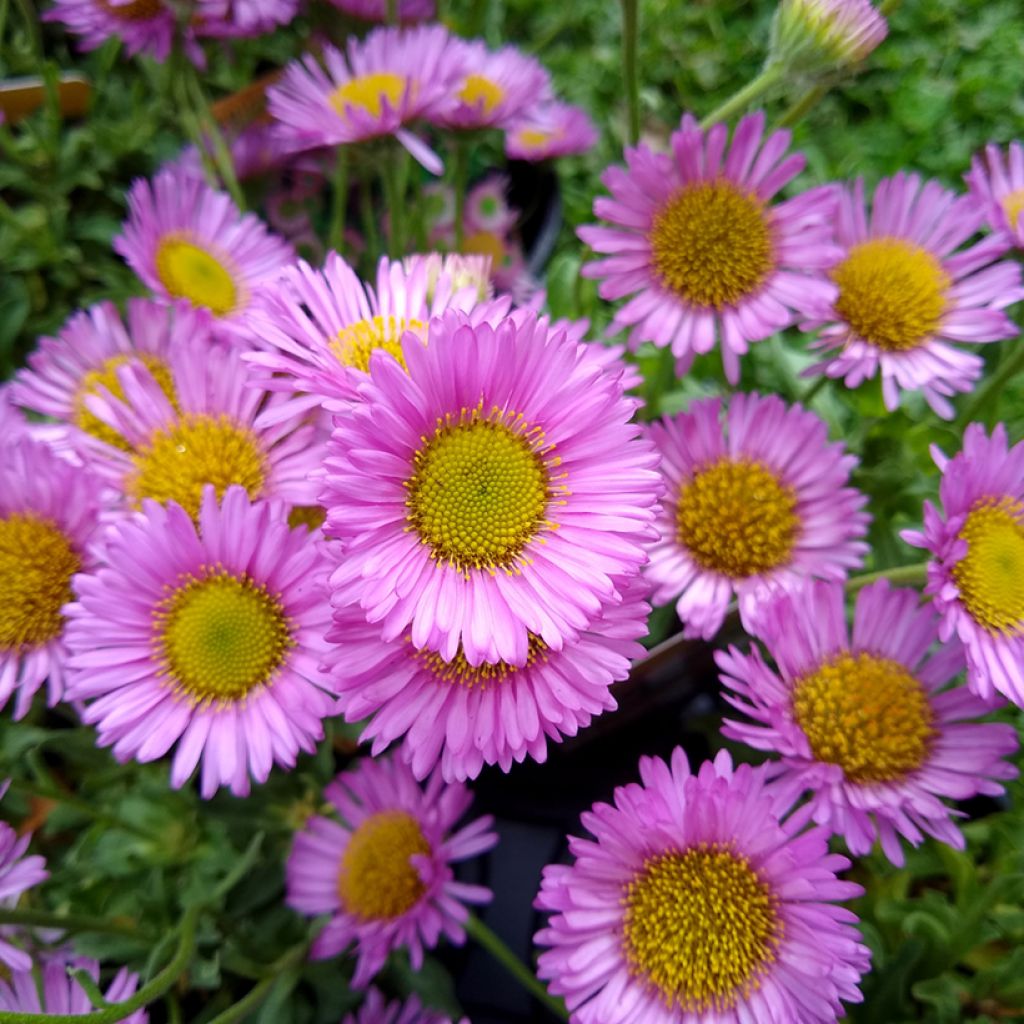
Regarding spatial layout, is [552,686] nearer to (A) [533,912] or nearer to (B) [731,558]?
(B) [731,558]

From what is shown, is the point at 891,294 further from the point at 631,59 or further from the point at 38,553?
the point at 38,553

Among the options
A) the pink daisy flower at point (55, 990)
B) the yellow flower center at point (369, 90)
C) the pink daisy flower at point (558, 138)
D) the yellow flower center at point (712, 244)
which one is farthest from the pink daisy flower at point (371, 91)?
the pink daisy flower at point (55, 990)

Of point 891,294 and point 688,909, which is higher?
point 891,294

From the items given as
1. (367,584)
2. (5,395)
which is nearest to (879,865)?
(367,584)

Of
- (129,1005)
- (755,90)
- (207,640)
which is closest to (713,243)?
(755,90)

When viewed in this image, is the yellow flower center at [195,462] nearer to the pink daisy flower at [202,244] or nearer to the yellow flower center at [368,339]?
the yellow flower center at [368,339]

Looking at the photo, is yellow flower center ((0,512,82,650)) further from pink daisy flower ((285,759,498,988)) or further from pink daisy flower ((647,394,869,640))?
pink daisy flower ((647,394,869,640))

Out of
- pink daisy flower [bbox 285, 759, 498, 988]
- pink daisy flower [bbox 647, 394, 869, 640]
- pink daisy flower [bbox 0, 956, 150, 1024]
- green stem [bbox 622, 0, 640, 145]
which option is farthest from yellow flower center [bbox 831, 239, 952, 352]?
pink daisy flower [bbox 0, 956, 150, 1024]
